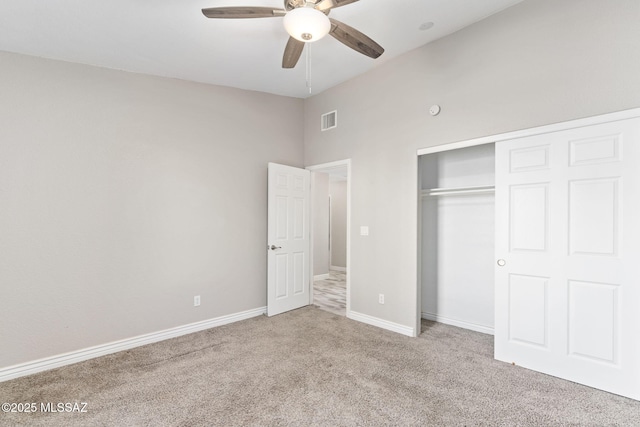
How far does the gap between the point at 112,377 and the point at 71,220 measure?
1.54 meters

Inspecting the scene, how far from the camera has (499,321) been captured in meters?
2.94

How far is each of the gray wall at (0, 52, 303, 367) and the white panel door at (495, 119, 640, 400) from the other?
3.03 m

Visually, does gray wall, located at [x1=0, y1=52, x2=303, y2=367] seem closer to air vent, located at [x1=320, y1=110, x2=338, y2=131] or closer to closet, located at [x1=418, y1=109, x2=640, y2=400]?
air vent, located at [x1=320, y1=110, x2=338, y2=131]

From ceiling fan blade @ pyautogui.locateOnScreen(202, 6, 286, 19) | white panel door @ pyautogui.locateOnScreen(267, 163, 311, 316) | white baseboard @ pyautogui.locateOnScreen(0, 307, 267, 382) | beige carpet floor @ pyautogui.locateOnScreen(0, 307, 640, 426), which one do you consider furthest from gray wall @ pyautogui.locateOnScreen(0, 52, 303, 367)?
ceiling fan blade @ pyautogui.locateOnScreen(202, 6, 286, 19)

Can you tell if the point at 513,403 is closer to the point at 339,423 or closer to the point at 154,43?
the point at 339,423

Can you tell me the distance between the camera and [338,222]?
804 cm

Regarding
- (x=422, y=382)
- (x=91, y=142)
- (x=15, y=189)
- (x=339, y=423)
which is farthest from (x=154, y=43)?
(x=422, y=382)

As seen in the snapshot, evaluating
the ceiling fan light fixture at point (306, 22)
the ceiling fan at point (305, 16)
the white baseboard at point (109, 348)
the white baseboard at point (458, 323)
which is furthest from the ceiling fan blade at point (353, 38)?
the white baseboard at point (109, 348)

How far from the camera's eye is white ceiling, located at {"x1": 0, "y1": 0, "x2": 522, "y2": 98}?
2.49 metres

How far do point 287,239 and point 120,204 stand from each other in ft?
6.90

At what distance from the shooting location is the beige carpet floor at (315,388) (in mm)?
2123

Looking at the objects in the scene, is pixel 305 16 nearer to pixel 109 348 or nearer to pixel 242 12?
pixel 242 12

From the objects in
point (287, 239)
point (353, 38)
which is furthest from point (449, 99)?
point (287, 239)

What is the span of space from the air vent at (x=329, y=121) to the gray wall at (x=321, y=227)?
2296 mm
